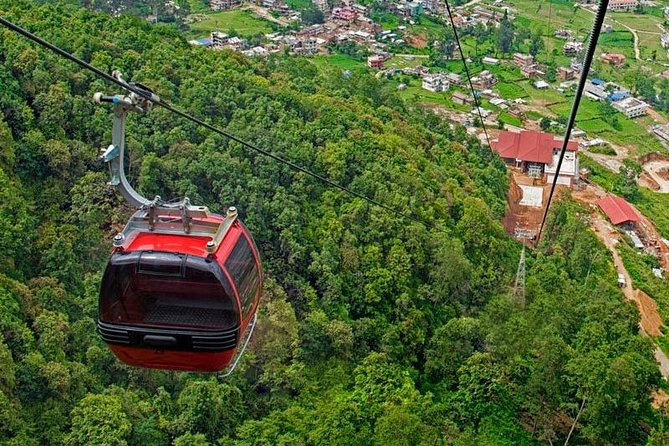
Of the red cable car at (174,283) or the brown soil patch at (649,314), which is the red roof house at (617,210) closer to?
the brown soil patch at (649,314)

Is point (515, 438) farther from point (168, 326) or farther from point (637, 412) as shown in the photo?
point (168, 326)

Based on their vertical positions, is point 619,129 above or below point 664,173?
above

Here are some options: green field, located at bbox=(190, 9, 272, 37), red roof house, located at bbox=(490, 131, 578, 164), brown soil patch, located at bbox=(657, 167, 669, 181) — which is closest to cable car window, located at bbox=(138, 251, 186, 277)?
red roof house, located at bbox=(490, 131, 578, 164)

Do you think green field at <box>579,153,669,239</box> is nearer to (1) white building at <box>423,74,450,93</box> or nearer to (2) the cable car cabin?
(1) white building at <box>423,74,450,93</box>

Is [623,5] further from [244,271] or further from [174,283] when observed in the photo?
[174,283]

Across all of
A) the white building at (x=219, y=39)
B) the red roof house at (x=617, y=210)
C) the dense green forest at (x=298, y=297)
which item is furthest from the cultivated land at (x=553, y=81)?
the dense green forest at (x=298, y=297)

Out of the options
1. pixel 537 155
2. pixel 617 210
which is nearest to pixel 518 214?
pixel 617 210

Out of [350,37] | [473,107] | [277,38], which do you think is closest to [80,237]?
[473,107]
